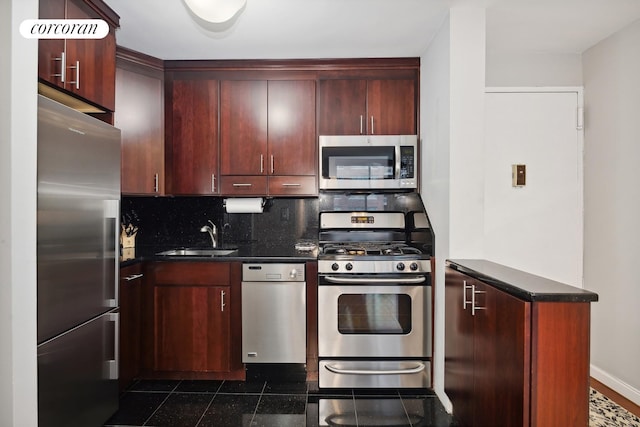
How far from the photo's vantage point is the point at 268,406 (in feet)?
7.61

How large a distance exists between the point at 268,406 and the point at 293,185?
153 cm

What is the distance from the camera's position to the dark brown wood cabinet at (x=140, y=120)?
8.52 feet

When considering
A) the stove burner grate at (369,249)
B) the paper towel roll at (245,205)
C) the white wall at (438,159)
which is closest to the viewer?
the white wall at (438,159)

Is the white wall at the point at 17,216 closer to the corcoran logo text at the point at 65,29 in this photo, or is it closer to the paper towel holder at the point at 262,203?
the corcoran logo text at the point at 65,29

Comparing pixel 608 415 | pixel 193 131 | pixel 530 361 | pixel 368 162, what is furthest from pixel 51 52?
pixel 608 415

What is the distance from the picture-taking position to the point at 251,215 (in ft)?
10.5

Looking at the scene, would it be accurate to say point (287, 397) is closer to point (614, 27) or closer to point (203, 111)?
point (203, 111)

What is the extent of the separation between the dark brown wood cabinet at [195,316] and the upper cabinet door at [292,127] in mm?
872

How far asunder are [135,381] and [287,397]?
1101 millimetres

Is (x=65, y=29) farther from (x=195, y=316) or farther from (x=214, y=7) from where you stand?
(x=195, y=316)

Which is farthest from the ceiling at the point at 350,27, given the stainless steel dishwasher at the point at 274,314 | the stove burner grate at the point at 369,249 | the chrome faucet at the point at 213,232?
the stainless steel dishwasher at the point at 274,314

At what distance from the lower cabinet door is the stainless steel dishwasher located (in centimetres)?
18

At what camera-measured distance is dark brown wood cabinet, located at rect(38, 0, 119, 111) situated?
1.73 meters

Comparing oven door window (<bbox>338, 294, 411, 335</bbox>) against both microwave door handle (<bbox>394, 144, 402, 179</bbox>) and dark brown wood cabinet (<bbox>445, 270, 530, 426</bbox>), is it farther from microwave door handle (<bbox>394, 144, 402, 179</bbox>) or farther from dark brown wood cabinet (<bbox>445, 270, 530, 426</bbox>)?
microwave door handle (<bbox>394, 144, 402, 179</bbox>)
